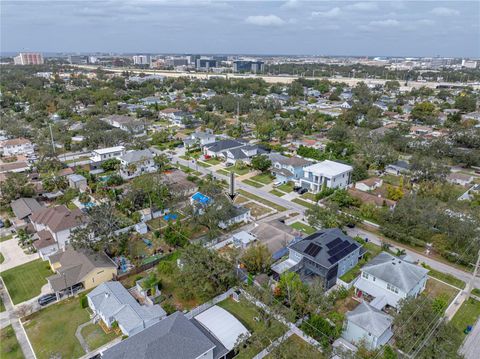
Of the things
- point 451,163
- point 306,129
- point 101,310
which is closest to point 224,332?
point 101,310

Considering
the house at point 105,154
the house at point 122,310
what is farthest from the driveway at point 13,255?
the house at point 105,154

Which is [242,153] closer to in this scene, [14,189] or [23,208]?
[23,208]

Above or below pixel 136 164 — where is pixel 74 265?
below

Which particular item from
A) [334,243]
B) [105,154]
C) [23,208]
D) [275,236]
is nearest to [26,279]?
[23,208]

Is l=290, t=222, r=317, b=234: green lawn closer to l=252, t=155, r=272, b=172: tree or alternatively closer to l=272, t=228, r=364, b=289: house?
l=272, t=228, r=364, b=289: house

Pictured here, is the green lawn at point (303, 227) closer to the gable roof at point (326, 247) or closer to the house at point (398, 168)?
the gable roof at point (326, 247)
